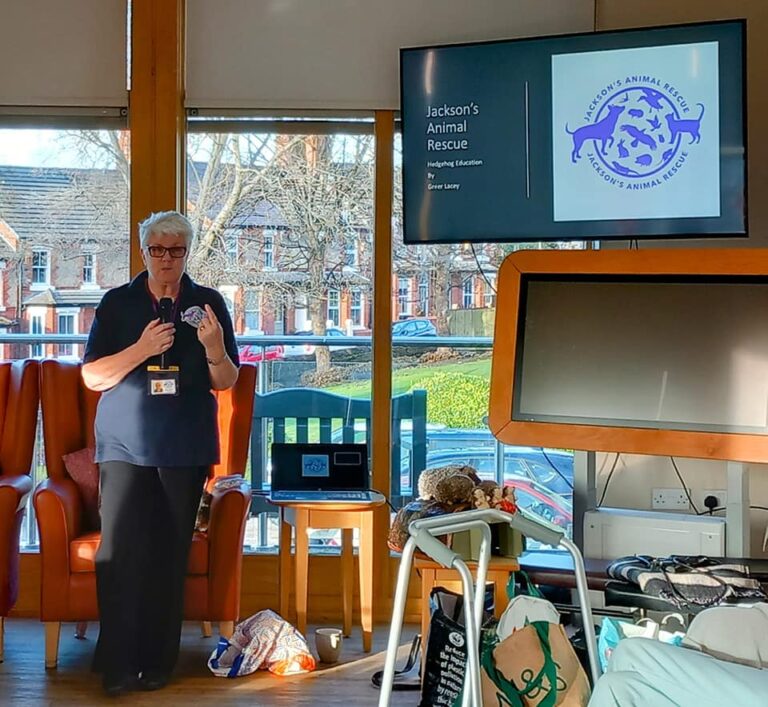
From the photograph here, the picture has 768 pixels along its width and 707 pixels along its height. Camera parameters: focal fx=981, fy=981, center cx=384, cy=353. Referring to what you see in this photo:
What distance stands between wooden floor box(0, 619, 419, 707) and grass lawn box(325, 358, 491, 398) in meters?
1.04

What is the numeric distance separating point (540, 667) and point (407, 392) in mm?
2005

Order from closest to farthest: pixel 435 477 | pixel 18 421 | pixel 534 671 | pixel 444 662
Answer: pixel 534 671 < pixel 444 662 < pixel 435 477 < pixel 18 421

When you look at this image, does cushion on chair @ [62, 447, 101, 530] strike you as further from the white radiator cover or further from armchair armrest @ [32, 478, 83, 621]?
the white radiator cover

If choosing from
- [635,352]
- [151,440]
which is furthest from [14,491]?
[635,352]

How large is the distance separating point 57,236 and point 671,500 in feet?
8.87

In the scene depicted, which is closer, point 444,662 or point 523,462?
point 444,662

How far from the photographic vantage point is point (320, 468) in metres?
3.76

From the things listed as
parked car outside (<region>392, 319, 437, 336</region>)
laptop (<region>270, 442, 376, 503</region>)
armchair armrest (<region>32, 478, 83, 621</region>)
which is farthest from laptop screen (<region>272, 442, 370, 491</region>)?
armchair armrest (<region>32, 478, 83, 621</region>)

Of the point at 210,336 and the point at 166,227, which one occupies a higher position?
the point at 166,227

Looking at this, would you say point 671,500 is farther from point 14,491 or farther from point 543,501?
point 14,491

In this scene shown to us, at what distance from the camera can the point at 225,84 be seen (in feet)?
13.2

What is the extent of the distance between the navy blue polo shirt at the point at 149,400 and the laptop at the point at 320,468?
1.38 feet

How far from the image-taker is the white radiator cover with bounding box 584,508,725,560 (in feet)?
10.6

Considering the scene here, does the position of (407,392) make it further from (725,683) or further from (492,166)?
(725,683)
